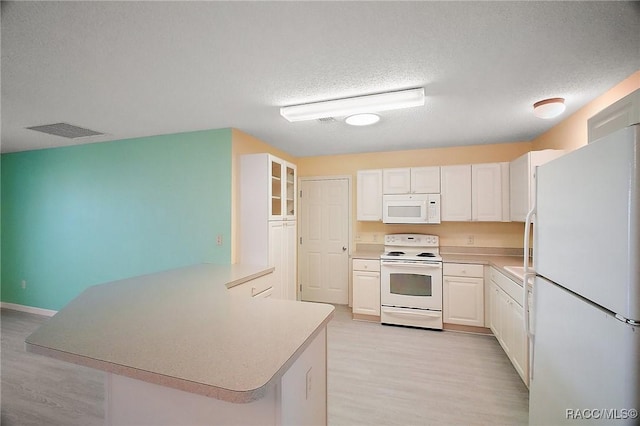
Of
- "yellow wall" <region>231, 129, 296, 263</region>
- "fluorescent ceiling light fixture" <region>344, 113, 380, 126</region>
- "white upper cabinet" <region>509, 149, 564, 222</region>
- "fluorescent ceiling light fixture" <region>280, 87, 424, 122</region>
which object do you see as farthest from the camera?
"yellow wall" <region>231, 129, 296, 263</region>

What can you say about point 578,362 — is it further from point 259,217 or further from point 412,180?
point 412,180

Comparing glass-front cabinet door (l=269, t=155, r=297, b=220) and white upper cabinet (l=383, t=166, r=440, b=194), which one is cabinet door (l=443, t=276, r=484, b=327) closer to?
white upper cabinet (l=383, t=166, r=440, b=194)

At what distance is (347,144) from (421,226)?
1.60 m

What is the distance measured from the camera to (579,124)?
2.51 meters

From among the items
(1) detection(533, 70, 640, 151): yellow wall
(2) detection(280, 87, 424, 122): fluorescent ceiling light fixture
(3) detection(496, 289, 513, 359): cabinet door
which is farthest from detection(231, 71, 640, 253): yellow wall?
(3) detection(496, 289, 513, 359): cabinet door

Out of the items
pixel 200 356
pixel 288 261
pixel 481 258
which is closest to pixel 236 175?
pixel 288 261

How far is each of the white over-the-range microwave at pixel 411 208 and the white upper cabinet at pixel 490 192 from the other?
1.54ft

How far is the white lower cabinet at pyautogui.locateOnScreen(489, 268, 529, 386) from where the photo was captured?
2.24 m

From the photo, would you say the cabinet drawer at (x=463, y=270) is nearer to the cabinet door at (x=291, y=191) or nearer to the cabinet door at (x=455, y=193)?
the cabinet door at (x=455, y=193)

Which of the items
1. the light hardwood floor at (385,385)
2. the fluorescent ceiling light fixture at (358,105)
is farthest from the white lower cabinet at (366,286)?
the fluorescent ceiling light fixture at (358,105)

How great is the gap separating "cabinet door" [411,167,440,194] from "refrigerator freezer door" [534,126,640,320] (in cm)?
233

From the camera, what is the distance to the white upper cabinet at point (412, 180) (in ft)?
12.1

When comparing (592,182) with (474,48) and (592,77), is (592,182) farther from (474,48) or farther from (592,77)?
(592,77)

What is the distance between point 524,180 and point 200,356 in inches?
132
